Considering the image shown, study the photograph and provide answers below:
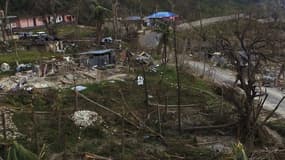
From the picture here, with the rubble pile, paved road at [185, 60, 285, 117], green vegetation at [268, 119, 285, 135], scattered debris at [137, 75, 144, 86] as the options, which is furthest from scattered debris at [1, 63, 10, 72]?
green vegetation at [268, 119, 285, 135]

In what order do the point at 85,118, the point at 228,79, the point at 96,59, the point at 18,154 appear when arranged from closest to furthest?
1. the point at 18,154
2. the point at 85,118
3. the point at 96,59
4. the point at 228,79

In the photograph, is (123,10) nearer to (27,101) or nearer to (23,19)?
(23,19)

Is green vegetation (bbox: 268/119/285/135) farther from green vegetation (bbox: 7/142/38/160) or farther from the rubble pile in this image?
green vegetation (bbox: 7/142/38/160)

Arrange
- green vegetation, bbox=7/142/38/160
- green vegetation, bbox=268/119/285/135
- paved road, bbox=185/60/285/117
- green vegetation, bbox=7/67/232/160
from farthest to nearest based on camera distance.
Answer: paved road, bbox=185/60/285/117
green vegetation, bbox=268/119/285/135
green vegetation, bbox=7/67/232/160
green vegetation, bbox=7/142/38/160

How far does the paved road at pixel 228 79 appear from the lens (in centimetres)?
2199

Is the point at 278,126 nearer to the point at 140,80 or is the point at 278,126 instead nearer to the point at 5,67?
the point at 140,80

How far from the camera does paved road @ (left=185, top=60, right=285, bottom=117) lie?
2199 centimetres

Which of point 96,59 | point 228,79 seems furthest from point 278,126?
point 96,59

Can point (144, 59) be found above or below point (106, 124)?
above

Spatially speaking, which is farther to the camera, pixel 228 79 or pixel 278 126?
pixel 228 79

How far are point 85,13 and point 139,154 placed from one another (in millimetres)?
29270

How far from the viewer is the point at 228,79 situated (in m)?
27.4

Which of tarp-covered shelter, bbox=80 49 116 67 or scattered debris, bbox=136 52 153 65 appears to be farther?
scattered debris, bbox=136 52 153 65

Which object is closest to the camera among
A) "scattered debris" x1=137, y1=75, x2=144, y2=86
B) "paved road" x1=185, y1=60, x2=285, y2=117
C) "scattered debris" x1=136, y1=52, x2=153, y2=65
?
"scattered debris" x1=137, y1=75, x2=144, y2=86
